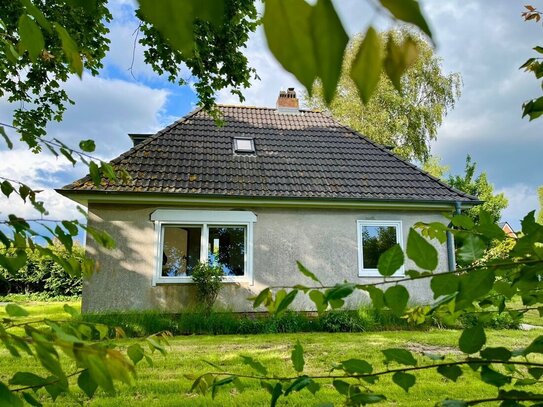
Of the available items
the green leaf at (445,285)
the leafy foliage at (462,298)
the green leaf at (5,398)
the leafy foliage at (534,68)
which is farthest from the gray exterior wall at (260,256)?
the green leaf at (5,398)

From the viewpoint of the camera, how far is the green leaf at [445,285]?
0.88 meters

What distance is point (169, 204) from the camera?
8.97 metres

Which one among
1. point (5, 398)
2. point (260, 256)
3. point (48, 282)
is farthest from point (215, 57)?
point (48, 282)

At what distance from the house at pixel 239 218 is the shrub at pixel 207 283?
0.32m

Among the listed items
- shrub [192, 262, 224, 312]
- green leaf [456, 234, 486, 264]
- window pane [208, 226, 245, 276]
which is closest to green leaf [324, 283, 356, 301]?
green leaf [456, 234, 486, 264]

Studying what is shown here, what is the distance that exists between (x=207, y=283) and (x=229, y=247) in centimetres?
111

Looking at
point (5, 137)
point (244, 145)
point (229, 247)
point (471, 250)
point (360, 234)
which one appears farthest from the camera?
point (244, 145)

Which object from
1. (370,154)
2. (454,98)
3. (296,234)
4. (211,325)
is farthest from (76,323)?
(454,98)

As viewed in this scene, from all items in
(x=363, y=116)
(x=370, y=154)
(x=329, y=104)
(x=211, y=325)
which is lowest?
(x=211, y=325)

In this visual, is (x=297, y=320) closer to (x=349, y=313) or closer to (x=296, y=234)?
(x=349, y=313)

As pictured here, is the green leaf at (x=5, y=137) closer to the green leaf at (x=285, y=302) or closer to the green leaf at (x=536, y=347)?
the green leaf at (x=285, y=302)

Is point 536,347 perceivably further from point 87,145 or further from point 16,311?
point 87,145

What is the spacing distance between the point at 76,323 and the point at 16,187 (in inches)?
26.7

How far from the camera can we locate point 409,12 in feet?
0.93
